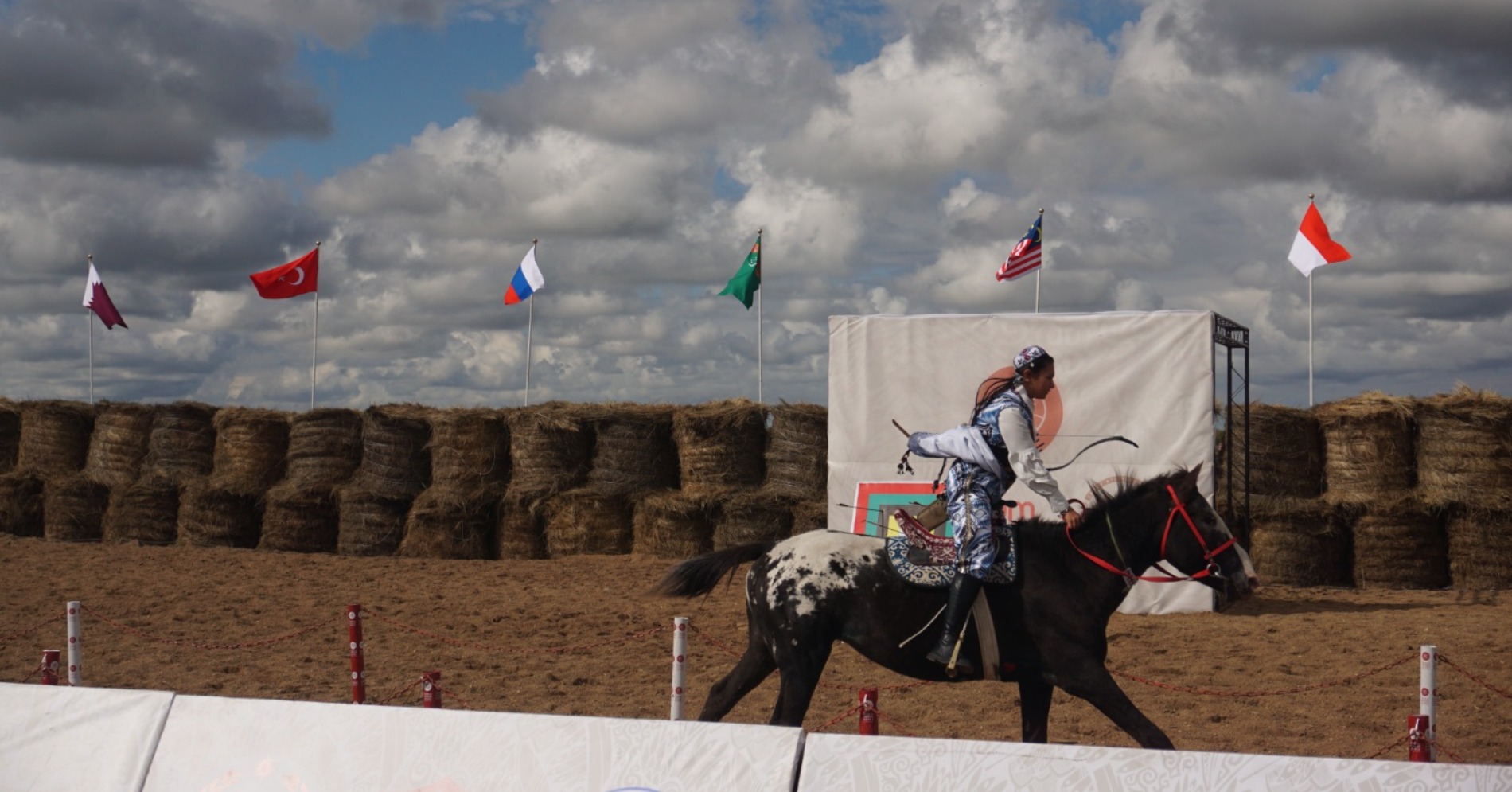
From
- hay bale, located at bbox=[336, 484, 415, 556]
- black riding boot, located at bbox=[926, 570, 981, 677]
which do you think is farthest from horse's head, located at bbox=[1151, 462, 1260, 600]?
hay bale, located at bbox=[336, 484, 415, 556]

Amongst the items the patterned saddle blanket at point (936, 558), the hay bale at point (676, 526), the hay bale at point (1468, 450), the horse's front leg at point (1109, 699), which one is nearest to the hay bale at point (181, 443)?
the hay bale at point (676, 526)

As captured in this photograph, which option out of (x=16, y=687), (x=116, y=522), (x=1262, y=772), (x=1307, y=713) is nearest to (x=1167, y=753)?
(x=1262, y=772)

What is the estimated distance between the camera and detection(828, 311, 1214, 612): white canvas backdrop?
1374 cm

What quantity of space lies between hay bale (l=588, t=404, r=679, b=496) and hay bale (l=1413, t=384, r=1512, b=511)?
9.65 metres

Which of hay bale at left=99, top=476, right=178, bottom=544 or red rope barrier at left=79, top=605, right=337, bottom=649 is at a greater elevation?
hay bale at left=99, top=476, right=178, bottom=544

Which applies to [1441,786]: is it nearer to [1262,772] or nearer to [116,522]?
[1262,772]

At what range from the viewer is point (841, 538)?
7191 millimetres

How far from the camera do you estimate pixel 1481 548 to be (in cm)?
1483

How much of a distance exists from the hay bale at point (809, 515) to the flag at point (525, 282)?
648cm

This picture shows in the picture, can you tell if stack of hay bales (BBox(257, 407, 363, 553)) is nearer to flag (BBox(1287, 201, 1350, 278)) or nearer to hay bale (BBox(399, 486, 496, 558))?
hay bale (BBox(399, 486, 496, 558))

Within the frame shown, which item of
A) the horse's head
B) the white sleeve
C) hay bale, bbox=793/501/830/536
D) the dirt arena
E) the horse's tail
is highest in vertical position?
the white sleeve

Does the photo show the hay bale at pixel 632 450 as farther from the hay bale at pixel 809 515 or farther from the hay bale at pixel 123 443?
the hay bale at pixel 123 443

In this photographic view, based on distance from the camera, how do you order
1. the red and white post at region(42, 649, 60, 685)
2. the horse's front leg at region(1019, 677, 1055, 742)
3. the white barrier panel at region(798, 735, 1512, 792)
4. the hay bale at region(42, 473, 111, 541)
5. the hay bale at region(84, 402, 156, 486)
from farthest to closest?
the hay bale at region(84, 402, 156, 486) → the hay bale at region(42, 473, 111, 541) → the red and white post at region(42, 649, 60, 685) → the horse's front leg at region(1019, 677, 1055, 742) → the white barrier panel at region(798, 735, 1512, 792)

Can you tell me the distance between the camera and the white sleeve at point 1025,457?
664 cm
